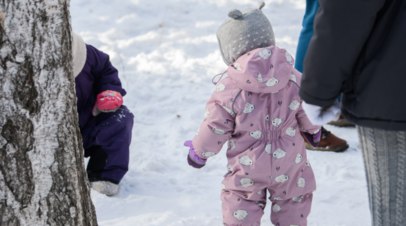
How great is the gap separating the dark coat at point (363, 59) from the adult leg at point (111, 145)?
222 cm

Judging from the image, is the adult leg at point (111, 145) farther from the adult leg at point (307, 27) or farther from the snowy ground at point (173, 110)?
the adult leg at point (307, 27)

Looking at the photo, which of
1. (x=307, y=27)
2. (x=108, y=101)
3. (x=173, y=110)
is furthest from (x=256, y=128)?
(x=173, y=110)

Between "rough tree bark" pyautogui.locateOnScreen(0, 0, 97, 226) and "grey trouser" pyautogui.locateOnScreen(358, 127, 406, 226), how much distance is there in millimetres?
975

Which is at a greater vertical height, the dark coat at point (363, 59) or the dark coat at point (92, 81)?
the dark coat at point (363, 59)

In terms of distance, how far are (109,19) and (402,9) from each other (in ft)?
16.9

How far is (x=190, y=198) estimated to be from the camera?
403 cm

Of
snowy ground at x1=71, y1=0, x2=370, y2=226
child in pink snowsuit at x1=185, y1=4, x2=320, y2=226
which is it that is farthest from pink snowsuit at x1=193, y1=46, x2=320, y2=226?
snowy ground at x1=71, y1=0, x2=370, y2=226

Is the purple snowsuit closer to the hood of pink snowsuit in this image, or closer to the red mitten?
the red mitten

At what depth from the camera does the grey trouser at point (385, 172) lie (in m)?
1.99

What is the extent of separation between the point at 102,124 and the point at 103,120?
3 cm

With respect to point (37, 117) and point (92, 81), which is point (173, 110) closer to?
point (92, 81)

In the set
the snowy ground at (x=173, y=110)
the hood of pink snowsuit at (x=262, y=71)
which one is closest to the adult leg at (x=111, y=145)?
the snowy ground at (x=173, y=110)

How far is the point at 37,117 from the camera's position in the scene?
224 centimetres

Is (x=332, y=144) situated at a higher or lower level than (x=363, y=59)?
lower
